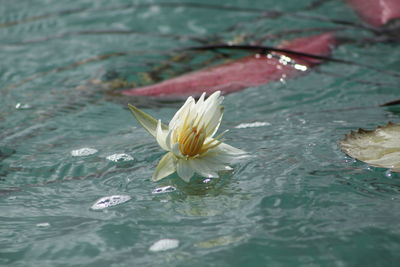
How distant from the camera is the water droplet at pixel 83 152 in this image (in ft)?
6.14

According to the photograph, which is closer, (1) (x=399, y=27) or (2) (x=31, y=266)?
(2) (x=31, y=266)

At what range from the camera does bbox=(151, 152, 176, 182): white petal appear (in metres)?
1.53

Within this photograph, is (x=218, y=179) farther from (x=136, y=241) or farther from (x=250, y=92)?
(x=250, y=92)

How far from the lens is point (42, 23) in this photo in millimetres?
3516

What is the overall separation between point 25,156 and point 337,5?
7.80ft

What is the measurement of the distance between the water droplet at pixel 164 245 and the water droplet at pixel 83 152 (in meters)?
0.63

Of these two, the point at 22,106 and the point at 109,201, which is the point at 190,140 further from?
the point at 22,106

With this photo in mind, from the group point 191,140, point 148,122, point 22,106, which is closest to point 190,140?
point 191,140

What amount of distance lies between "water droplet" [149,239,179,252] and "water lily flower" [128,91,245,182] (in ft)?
0.78

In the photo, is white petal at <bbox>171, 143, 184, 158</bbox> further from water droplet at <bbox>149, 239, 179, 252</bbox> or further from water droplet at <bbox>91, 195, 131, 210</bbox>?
water droplet at <bbox>149, 239, 179, 252</bbox>

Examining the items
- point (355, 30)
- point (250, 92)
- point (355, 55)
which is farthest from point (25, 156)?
point (355, 30)

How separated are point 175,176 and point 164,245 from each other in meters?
0.35

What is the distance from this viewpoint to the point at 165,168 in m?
1.54

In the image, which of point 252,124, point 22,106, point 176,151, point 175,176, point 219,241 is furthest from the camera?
point 22,106
